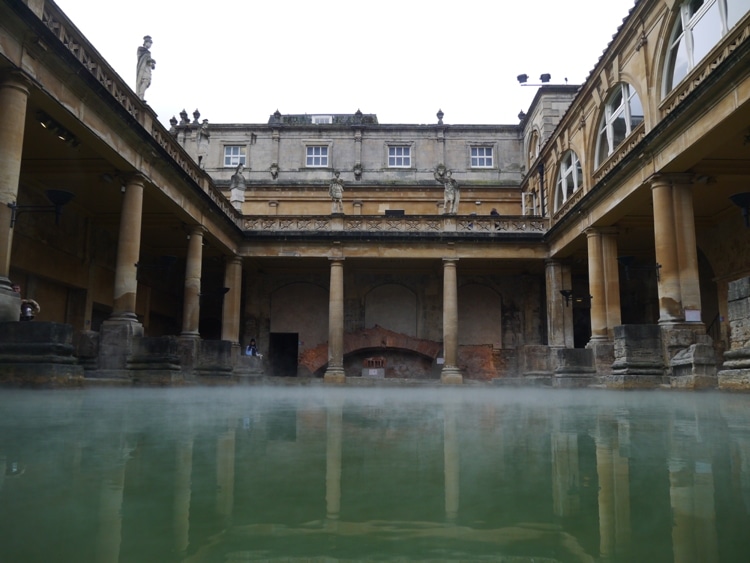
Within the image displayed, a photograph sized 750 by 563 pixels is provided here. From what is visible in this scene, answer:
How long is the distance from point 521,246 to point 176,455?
24.0 metres

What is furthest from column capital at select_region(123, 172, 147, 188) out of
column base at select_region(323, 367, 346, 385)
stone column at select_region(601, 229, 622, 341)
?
stone column at select_region(601, 229, 622, 341)

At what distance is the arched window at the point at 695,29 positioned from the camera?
42.0 feet

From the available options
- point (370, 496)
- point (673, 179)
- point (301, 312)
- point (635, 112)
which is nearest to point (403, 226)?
point (301, 312)

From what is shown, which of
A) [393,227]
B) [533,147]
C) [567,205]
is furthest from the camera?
[533,147]

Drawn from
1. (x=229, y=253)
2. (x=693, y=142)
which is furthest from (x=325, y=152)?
(x=693, y=142)

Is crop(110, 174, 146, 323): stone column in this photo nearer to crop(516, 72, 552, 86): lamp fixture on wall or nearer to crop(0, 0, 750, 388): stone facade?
crop(0, 0, 750, 388): stone facade

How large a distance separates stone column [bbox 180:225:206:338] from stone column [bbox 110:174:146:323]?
13.8 ft

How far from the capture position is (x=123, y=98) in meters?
14.0

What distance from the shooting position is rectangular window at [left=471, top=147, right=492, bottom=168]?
111 feet

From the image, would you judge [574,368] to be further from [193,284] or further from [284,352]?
[284,352]

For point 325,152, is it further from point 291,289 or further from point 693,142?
point 693,142

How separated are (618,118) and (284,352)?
1913 cm

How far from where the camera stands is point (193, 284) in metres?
19.7

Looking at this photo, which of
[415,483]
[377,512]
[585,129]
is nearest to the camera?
[377,512]
